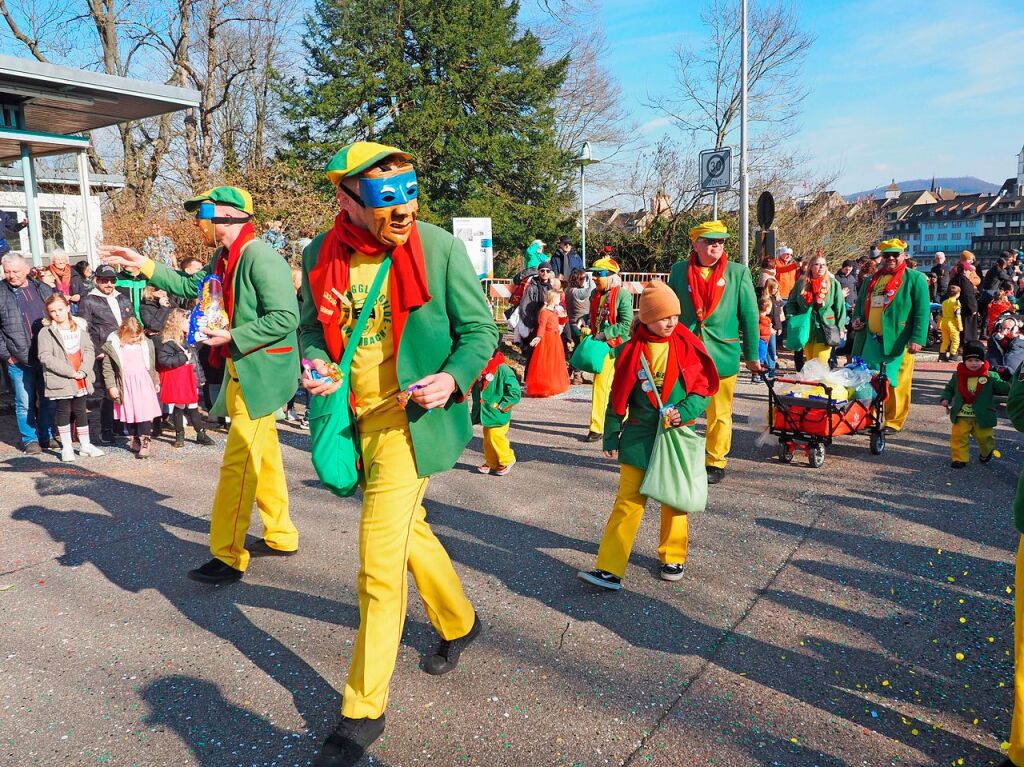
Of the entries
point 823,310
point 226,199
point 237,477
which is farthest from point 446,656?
point 823,310

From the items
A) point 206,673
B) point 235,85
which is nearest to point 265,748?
point 206,673

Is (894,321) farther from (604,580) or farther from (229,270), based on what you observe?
(229,270)

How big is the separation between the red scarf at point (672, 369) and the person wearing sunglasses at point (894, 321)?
14.1ft

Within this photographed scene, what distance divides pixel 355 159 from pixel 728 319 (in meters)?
4.32

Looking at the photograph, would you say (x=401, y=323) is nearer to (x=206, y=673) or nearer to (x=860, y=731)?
(x=206, y=673)

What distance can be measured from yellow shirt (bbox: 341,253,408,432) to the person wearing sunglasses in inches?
254

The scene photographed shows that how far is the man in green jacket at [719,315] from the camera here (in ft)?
20.6

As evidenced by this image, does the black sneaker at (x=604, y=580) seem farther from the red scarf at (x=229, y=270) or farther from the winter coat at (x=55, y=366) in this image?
the winter coat at (x=55, y=366)

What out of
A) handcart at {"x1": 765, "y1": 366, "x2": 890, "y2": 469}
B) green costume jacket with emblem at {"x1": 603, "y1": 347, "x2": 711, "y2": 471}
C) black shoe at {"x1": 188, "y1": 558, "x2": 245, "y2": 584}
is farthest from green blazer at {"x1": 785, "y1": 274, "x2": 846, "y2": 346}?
black shoe at {"x1": 188, "y1": 558, "x2": 245, "y2": 584}

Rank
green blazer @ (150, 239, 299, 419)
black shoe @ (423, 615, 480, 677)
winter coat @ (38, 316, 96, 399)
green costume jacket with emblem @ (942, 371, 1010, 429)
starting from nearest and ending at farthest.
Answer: black shoe @ (423, 615, 480, 677) → green blazer @ (150, 239, 299, 419) → green costume jacket with emblem @ (942, 371, 1010, 429) → winter coat @ (38, 316, 96, 399)

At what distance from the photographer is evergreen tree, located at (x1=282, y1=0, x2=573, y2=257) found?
22.0 m

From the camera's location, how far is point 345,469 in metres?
2.90

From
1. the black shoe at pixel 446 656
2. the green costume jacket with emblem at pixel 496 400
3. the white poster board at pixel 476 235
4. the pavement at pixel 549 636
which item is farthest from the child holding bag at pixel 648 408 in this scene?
the white poster board at pixel 476 235

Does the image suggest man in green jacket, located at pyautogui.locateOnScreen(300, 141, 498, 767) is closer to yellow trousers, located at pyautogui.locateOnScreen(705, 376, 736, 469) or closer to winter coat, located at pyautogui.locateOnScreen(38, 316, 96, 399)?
yellow trousers, located at pyautogui.locateOnScreen(705, 376, 736, 469)
